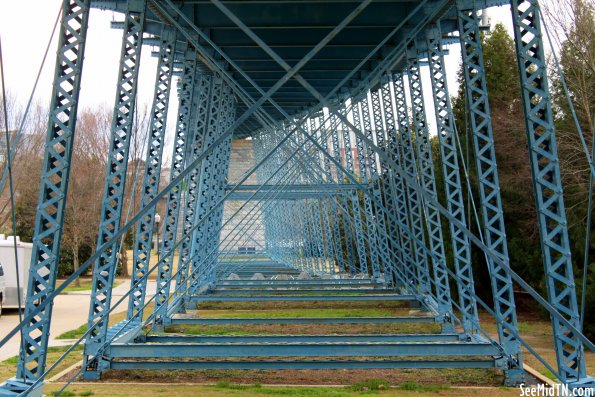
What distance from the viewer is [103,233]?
11.0 m

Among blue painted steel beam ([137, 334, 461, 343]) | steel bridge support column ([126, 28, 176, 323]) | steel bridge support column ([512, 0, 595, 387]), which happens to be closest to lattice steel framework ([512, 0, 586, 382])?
steel bridge support column ([512, 0, 595, 387])

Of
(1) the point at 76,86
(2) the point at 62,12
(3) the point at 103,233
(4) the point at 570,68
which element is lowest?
(3) the point at 103,233

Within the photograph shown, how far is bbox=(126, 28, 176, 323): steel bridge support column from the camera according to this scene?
43.4 ft

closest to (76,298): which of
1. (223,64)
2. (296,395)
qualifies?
(223,64)

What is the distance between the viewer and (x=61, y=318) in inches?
856

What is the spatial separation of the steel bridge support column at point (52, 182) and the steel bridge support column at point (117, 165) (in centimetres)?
254

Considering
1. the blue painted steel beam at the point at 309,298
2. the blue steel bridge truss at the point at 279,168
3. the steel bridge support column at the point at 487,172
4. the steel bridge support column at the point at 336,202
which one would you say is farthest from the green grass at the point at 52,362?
the steel bridge support column at the point at 336,202

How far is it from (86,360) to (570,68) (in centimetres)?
1314

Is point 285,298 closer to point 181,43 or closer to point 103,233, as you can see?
point 181,43

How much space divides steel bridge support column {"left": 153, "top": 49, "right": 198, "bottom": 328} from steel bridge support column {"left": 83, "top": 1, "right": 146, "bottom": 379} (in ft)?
11.1

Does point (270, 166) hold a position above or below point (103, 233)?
above

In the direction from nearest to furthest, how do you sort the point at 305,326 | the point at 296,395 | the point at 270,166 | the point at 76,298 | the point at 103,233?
1. the point at 296,395
2. the point at 103,233
3. the point at 305,326
4. the point at 76,298
5. the point at 270,166

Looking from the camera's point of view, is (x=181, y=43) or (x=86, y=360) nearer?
(x=86, y=360)

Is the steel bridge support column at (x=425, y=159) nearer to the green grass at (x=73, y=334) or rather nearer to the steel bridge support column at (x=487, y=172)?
the steel bridge support column at (x=487, y=172)
